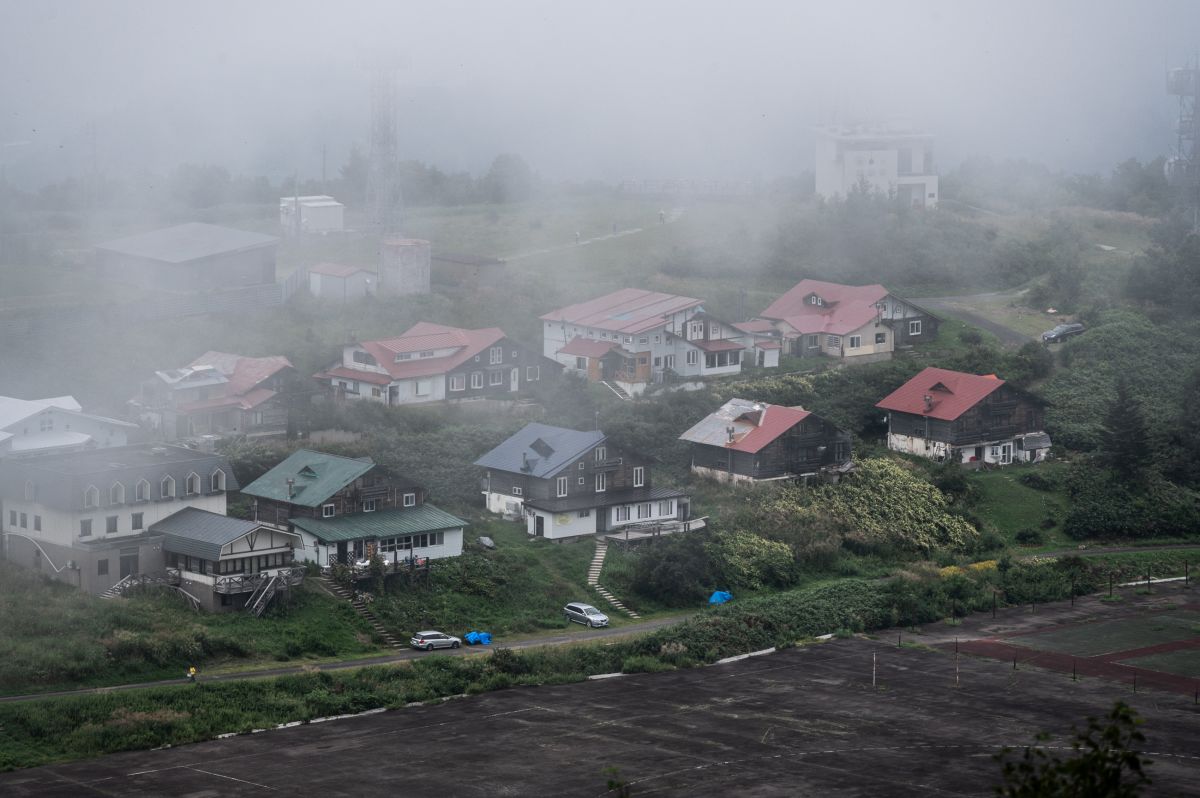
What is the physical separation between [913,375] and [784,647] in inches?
569

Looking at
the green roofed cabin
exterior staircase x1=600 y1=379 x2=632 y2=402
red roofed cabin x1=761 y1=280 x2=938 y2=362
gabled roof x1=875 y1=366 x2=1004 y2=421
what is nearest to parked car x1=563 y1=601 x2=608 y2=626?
the green roofed cabin

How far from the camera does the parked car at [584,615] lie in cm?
2777

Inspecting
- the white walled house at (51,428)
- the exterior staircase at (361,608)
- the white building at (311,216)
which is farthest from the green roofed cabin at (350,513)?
the white building at (311,216)

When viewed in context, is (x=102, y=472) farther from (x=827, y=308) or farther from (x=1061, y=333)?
(x=1061, y=333)

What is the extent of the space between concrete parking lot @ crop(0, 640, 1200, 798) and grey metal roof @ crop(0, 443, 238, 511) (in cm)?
617

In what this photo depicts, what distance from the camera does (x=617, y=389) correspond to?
1559 inches

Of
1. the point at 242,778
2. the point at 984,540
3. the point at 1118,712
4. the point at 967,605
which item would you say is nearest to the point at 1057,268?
the point at 984,540

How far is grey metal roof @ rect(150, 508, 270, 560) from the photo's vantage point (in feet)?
85.1

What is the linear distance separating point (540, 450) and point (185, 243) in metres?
13.7

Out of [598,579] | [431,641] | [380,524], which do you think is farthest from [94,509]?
[598,579]

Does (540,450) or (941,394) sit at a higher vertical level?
(540,450)

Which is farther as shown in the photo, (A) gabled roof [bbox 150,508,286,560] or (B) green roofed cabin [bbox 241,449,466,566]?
(B) green roofed cabin [bbox 241,449,466,566]

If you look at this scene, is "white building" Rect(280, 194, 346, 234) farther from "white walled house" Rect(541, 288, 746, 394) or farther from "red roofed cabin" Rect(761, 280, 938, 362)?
"red roofed cabin" Rect(761, 280, 938, 362)

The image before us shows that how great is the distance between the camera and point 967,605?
99.0 ft
